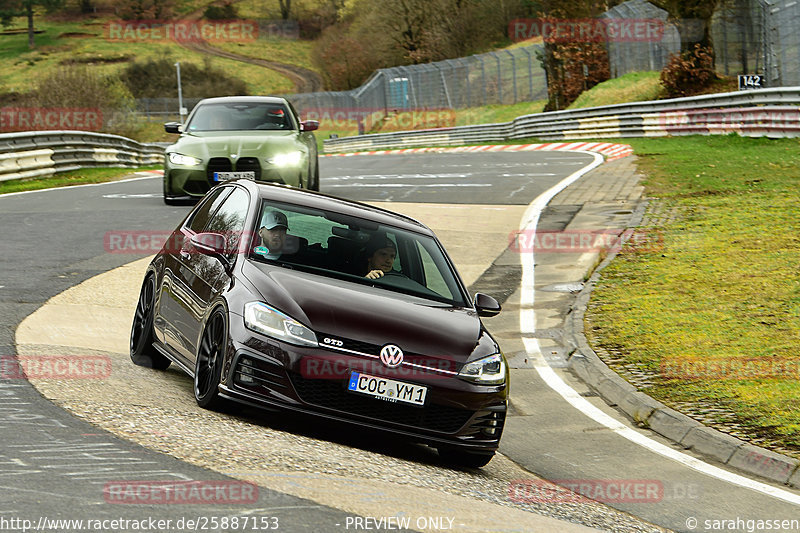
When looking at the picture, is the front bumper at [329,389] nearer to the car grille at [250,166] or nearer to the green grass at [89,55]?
the car grille at [250,166]

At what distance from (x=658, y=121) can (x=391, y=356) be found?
108 feet

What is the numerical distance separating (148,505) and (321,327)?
218 cm

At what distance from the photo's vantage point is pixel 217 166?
1834cm

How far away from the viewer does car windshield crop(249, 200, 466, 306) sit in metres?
8.07

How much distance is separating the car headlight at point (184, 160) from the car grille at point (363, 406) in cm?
1190

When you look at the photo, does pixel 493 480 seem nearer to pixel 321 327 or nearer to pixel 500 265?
pixel 321 327

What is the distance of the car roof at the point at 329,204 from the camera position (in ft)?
27.9

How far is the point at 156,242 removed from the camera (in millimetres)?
16516

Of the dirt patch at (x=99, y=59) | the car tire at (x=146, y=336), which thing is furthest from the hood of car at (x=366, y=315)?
the dirt patch at (x=99, y=59)

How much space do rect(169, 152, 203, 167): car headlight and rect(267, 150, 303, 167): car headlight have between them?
115 centimetres

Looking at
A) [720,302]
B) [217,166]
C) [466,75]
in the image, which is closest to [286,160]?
[217,166]

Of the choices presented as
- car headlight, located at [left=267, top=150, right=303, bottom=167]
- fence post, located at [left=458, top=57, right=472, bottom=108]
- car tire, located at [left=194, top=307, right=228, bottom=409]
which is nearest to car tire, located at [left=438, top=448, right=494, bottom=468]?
car tire, located at [left=194, top=307, right=228, bottom=409]

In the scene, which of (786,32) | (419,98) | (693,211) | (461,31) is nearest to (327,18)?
(461,31)

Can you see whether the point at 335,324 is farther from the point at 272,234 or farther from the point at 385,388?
the point at 272,234
